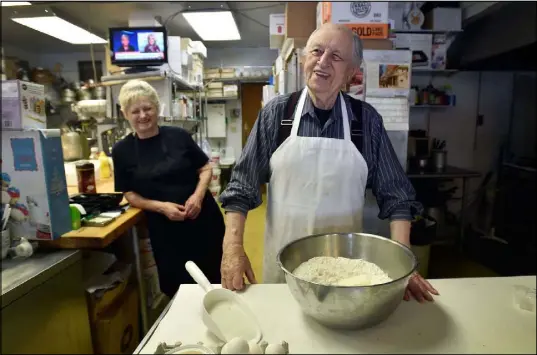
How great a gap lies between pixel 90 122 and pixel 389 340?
72 centimetres

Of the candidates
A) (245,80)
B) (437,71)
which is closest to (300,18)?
(245,80)

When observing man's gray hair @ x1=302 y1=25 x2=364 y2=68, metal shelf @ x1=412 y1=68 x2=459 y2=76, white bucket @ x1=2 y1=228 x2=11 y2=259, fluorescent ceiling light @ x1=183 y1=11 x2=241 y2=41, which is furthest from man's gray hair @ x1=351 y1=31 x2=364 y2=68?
metal shelf @ x1=412 y1=68 x2=459 y2=76

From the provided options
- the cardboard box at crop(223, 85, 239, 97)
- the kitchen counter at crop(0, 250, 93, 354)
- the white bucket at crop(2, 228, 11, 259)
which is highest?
the cardboard box at crop(223, 85, 239, 97)

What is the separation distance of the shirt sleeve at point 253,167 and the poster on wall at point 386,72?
0.20 meters

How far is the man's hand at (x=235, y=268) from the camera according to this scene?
0.57 m

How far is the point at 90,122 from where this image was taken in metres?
0.75

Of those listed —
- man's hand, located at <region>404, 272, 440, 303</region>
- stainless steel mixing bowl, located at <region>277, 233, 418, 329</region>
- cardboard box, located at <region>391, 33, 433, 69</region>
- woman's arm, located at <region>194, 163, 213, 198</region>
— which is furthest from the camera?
cardboard box, located at <region>391, 33, 433, 69</region>

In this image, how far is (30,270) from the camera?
32.3 inches

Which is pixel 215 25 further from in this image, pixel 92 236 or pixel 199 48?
pixel 92 236

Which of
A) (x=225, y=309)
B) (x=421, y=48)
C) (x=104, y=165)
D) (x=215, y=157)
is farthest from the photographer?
(x=421, y=48)

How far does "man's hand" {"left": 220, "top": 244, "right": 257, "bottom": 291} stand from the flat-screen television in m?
0.44

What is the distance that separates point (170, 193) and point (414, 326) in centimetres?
86

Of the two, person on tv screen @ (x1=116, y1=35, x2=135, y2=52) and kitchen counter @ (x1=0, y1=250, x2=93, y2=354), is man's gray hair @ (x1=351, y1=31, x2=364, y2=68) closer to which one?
person on tv screen @ (x1=116, y1=35, x2=135, y2=52)

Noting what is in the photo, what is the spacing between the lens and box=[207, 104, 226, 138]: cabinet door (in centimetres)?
68
